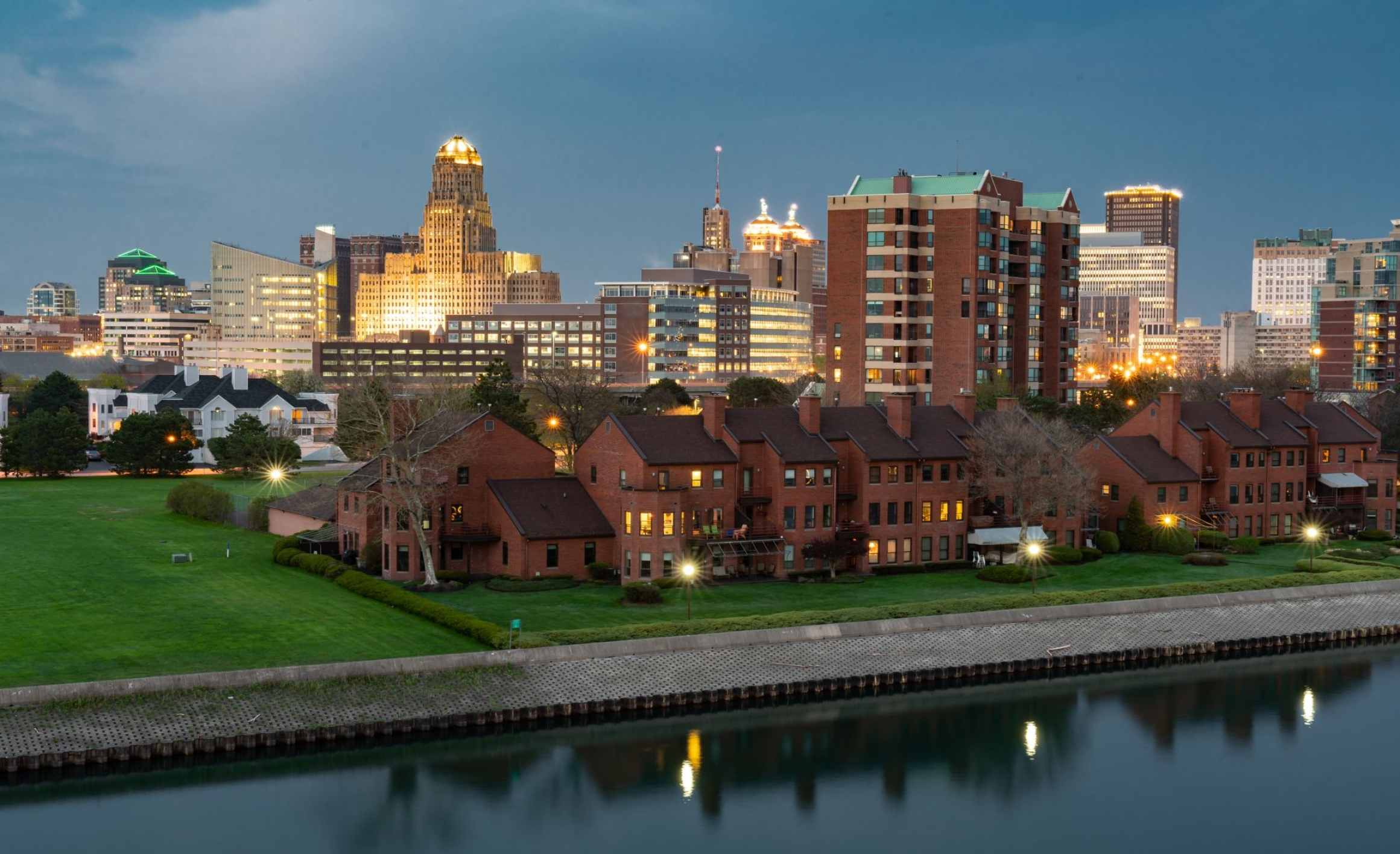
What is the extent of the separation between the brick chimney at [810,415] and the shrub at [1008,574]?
12.3 meters

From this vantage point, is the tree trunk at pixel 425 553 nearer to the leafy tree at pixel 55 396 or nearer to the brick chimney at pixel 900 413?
the brick chimney at pixel 900 413

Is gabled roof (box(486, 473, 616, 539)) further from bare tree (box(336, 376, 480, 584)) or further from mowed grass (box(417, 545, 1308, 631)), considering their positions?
mowed grass (box(417, 545, 1308, 631))

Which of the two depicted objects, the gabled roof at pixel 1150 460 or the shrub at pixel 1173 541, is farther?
the gabled roof at pixel 1150 460

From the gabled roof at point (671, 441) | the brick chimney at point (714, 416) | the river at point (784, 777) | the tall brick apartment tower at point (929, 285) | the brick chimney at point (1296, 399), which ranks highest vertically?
the tall brick apartment tower at point (929, 285)

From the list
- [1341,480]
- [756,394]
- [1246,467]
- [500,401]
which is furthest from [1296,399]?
[756,394]

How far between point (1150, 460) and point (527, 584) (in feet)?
139

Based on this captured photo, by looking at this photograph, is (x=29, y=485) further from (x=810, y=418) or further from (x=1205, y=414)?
(x=1205, y=414)

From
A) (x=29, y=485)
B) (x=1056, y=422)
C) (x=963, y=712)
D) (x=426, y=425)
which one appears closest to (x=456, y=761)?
(x=963, y=712)

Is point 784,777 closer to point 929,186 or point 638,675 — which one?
point 638,675

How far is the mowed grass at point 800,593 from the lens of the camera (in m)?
65.8

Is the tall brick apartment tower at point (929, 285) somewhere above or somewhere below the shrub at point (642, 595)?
above

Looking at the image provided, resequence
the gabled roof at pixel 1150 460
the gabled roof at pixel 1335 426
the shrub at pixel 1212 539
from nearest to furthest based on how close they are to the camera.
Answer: the shrub at pixel 1212 539 → the gabled roof at pixel 1150 460 → the gabled roof at pixel 1335 426

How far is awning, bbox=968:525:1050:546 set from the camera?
3236 inches

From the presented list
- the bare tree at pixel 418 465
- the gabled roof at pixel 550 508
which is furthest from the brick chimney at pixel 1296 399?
the bare tree at pixel 418 465
